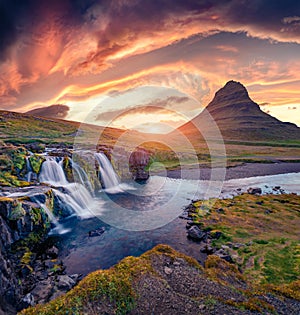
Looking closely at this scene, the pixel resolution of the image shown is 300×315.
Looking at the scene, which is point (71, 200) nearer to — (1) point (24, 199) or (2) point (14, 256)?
(1) point (24, 199)

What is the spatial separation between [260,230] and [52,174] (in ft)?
113

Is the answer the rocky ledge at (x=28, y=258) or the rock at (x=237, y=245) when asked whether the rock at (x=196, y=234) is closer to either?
the rock at (x=237, y=245)

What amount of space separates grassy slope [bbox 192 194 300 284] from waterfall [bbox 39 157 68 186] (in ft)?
79.5

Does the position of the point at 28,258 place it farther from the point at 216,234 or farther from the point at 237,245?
the point at 237,245

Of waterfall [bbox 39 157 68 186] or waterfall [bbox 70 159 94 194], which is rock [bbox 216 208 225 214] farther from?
waterfall [bbox 39 157 68 186]

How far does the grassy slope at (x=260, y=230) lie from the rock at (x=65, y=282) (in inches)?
556

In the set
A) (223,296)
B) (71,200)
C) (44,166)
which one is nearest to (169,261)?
(223,296)

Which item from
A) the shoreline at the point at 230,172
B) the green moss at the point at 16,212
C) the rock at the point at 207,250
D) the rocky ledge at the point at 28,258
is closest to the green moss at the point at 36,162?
the rocky ledge at the point at 28,258

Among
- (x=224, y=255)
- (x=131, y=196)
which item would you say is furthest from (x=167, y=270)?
(x=131, y=196)

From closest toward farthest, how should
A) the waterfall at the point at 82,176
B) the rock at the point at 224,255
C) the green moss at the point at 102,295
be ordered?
1. the green moss at the point at 102,295
2. the rock at the point at 224,255
3. the waterfall at the point at 82,176

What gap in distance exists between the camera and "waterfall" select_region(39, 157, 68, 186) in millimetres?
37531

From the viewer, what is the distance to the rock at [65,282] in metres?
15.6

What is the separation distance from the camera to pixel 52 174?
38.8m

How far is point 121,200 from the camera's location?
39688 millimetres
